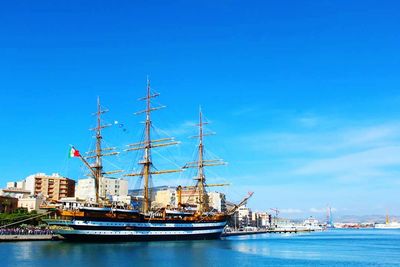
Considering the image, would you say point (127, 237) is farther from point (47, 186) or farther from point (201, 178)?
point (47, 186)

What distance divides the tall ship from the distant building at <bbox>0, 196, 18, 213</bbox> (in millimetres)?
39753

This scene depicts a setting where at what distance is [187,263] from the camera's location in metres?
53.1

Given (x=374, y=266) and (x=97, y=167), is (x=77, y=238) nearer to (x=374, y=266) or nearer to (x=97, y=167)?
(x=97, y=167)

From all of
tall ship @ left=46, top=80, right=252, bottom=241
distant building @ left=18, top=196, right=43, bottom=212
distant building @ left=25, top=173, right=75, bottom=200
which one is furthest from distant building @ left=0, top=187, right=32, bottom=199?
tall ship @ left=46, top=80, right=252, bottom=241

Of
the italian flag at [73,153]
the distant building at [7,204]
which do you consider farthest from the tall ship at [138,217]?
the distant building at [7,204]

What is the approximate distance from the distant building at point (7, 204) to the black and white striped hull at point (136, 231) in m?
51.9

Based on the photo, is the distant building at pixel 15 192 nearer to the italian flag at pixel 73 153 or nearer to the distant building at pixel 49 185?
the distant building at pixel 49 185

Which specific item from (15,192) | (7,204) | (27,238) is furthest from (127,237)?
(15,192)

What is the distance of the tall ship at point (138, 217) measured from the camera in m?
79.9

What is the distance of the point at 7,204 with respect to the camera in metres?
125

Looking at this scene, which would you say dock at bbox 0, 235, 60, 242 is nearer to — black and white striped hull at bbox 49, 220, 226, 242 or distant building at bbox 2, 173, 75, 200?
black and white striped hull at bbox 49, 220, 226, 242

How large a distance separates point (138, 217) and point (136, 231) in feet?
9.26

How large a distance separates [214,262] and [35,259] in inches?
818

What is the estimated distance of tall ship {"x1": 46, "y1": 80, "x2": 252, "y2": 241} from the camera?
79938 mm
